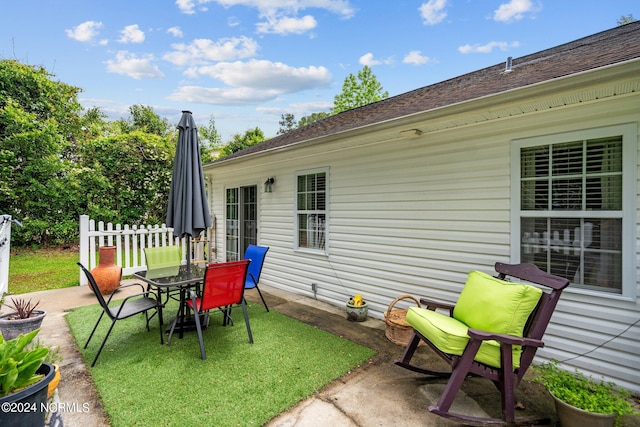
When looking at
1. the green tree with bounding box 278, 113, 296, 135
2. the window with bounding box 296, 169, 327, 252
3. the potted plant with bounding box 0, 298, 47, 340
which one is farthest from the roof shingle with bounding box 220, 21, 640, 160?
the green tree with bounding box 278, 113, 296, 135

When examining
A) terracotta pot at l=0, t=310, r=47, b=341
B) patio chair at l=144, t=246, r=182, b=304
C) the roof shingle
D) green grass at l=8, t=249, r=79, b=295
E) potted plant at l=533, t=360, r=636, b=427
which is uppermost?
the roof shingle

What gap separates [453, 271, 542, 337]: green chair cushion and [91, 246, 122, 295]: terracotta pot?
18.5 ft

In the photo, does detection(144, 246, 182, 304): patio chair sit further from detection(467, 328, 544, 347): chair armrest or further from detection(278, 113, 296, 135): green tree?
detection(278, 113, 296, 135): green tree

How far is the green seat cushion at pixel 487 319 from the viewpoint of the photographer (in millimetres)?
2246

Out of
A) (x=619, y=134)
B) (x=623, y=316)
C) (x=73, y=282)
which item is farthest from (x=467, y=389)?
(x=73, y=282)

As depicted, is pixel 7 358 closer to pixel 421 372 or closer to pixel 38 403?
pixel 38 403

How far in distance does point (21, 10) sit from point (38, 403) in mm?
9854

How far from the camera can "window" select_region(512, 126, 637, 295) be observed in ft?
8.37

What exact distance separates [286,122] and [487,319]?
3922 centimetres

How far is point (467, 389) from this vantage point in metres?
2.60

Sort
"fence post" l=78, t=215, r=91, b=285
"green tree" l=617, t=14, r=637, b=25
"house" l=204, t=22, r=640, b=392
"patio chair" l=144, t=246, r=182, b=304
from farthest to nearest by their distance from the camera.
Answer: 1. "green tree" l=617, t=14, r=637, b=25
2. "fence post" l=78, t=215, r=91, b=285
3. "patio chair" l=144, t=246, r=182, b=304
4. "house" l=204, t=22, r=640, b=392

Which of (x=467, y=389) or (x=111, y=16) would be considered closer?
(x=467, y=389)

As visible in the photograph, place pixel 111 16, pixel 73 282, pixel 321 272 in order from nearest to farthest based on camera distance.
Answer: pixel 321 272 → pixel 73 282 → pixel 111 16

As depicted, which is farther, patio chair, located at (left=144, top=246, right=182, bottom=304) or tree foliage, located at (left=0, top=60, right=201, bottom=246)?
tree foliage, located at (left=0, top=60, right=201, bottom=246)
